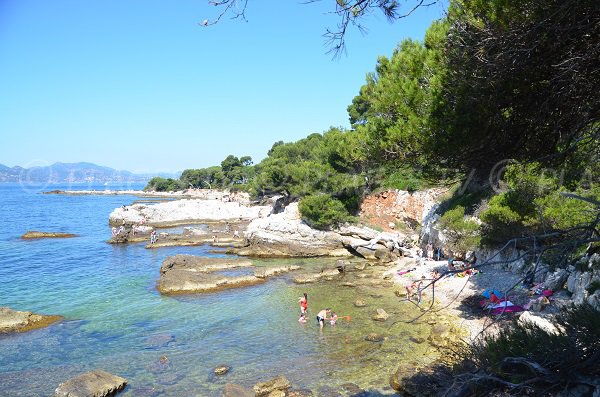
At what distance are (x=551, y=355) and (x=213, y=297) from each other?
17439mm

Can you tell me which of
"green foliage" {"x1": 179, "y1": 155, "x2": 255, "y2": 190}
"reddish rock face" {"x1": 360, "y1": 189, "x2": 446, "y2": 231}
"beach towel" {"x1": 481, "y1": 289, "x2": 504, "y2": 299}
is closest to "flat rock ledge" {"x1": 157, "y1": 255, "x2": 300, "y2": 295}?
"reddish rock face" {"x1": 360, "y1": 189, "x2": 446, "y2": 231}

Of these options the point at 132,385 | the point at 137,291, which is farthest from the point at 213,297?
the point at 132,385

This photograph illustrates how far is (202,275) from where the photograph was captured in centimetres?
2253

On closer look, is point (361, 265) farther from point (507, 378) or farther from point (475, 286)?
point (507, 378)

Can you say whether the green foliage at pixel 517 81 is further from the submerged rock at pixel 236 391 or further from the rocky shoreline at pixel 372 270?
the submerged rock at pixel 236 391

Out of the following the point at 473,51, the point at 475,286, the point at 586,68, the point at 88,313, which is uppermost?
the point at 473,51

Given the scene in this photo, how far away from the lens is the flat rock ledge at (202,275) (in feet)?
69.5

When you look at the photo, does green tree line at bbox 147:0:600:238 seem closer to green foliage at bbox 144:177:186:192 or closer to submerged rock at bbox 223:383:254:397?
submerged rock at bbox 223:383:254:397

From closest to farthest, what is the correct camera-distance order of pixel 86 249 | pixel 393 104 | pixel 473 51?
pixel 473 51
pixel 393 104
pixel 86 249

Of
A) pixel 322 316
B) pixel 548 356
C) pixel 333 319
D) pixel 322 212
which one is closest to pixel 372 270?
pixel 322 212

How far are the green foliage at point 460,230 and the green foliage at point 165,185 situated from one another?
413 ft

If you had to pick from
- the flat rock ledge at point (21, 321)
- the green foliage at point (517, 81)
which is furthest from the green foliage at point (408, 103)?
the flat rock ledge at point (21, 321)

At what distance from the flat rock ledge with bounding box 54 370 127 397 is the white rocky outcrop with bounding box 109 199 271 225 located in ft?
136

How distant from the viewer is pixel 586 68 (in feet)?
17.3
